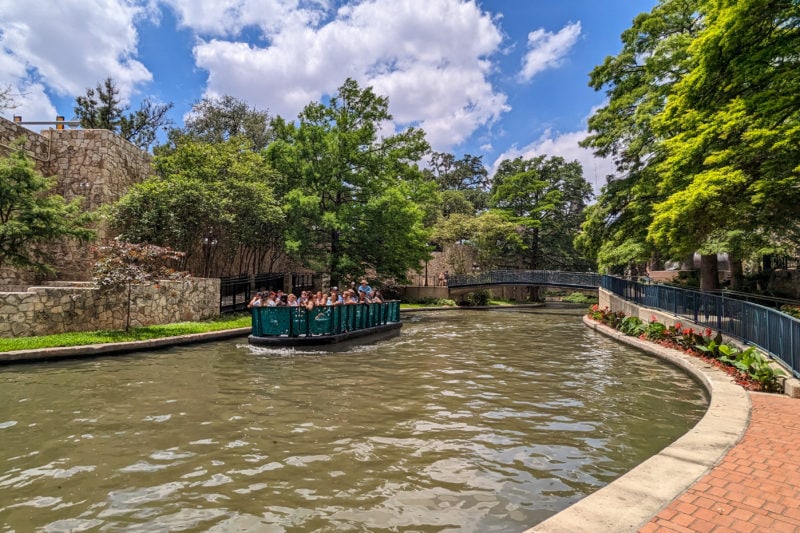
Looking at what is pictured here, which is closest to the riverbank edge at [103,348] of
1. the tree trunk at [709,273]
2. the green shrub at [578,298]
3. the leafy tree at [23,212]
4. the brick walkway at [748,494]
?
the leafy tree at [23,212]

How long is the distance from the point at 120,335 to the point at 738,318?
1656 cm

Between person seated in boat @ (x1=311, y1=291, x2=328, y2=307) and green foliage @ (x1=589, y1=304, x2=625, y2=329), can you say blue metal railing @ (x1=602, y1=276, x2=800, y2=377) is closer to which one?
green foliage @ (x1=589, y1=304, x2=625, y2=329)

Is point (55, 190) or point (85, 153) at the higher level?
point (85, 153)

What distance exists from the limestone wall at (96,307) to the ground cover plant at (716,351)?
1650cm

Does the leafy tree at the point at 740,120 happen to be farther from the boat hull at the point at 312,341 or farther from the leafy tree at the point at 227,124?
the leafy tree at the point at 227,124

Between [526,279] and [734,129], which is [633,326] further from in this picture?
[526,279]

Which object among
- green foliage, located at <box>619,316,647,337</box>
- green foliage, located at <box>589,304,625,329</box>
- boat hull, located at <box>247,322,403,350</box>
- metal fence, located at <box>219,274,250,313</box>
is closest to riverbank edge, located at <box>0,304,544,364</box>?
boat hull, located at <box>247,322,403,350</box>

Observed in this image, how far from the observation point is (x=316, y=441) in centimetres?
626

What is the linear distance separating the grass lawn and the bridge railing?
81.4 feet

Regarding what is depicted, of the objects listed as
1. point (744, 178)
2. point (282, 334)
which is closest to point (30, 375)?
point (282, 334)

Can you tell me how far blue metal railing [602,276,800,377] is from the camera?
328 inches

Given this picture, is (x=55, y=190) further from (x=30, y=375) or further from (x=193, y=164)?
(x=30, y=375)

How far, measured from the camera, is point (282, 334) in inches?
565

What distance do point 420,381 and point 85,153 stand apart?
2039 centimetres
